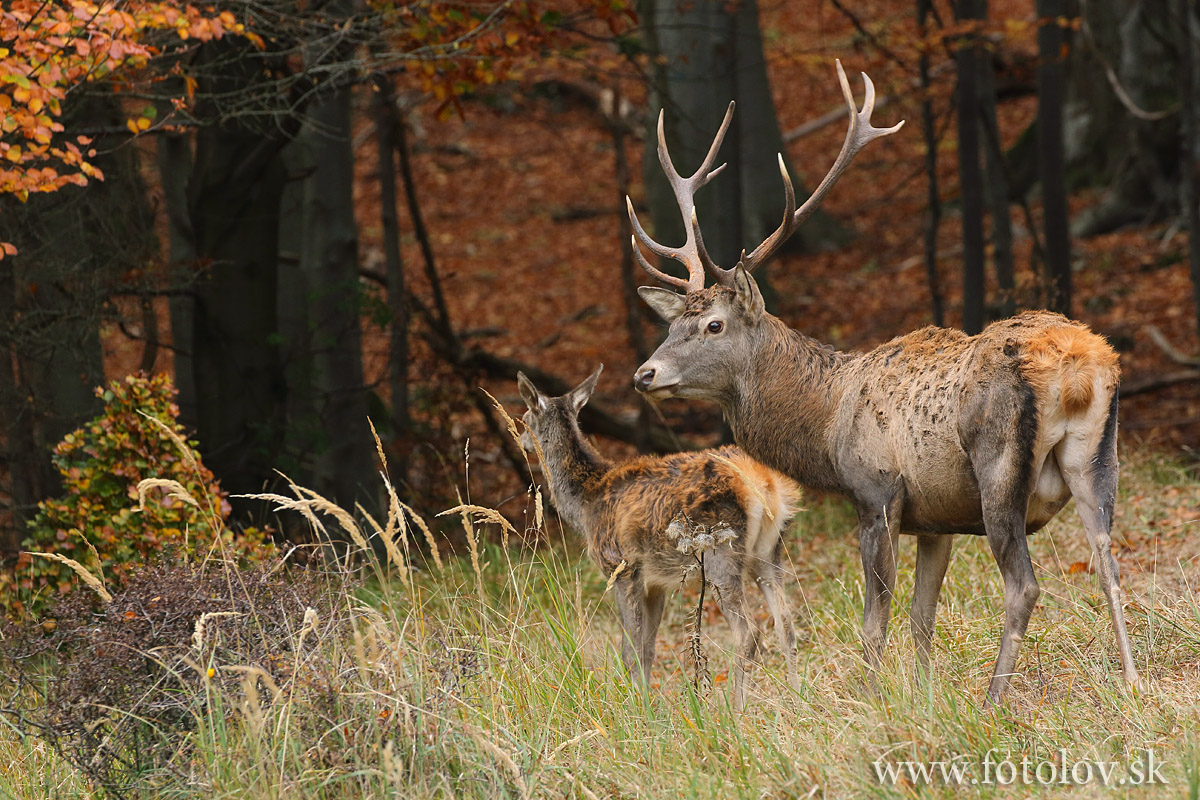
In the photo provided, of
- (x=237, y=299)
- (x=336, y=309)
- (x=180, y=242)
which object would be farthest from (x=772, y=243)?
(x=180, y=242)

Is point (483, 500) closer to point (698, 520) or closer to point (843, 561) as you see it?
point (843, 561)

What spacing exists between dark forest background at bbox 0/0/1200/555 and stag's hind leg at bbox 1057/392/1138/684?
16.5 ft

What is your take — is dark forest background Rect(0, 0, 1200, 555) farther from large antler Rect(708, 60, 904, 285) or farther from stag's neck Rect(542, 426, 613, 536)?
large antler Rect(708, 60, 904, 285)

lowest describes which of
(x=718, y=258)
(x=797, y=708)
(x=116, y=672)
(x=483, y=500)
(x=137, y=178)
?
(x=483, y=500)

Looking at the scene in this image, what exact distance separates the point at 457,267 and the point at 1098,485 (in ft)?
53.2

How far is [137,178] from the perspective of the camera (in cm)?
967

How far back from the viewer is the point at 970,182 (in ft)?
35.6

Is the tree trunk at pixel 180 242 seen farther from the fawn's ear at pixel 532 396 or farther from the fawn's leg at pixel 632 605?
the fawn's leg at pixel 632 605

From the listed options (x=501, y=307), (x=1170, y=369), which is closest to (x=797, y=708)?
(x=1170, y=369)

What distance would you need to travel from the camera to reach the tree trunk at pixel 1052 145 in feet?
37.9

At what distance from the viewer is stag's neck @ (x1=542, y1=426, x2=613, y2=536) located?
695 centimetres

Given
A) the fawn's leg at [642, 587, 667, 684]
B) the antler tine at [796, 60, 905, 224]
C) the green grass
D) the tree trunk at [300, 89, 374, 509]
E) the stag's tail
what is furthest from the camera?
the tree trunk at [300, 89, 374, 509]

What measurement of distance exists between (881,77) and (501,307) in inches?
263

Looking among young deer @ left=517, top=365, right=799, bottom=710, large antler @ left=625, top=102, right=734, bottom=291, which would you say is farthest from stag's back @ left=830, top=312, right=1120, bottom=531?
Result: large antler @ left=625, top=102, right=734, bottom=291
